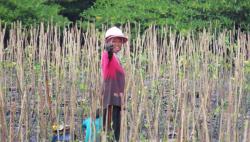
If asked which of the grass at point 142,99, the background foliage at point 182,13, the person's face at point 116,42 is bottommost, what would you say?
the grass at point 142,99

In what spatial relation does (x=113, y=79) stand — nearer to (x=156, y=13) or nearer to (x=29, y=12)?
(x=156, y=13)

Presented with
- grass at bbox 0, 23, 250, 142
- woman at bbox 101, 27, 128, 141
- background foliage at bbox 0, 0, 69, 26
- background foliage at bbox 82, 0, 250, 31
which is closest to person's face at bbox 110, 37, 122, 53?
woman at bbox 101, 27, 128, 141

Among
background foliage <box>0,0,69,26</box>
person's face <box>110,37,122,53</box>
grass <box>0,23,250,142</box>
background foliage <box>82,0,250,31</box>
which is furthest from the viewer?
background foliage <box>0,0,69,26</box>

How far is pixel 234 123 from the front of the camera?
273 cm

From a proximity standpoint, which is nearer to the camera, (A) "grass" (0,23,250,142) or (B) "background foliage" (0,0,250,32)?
(A) "grass" (0,23,250,142)

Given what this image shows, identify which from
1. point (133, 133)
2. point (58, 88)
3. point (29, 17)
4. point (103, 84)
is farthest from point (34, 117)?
point (29, 17)

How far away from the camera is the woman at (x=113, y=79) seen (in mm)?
3572

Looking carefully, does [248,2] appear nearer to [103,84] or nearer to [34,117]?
[34,117]

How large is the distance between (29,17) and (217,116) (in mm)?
5056

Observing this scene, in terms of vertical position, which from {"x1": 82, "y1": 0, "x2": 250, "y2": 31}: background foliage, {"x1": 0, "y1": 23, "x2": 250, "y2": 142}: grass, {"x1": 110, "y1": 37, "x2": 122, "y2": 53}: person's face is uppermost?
{"x1": 82, "y1": 0, "x2": 250, "y2": 31}: background foliage

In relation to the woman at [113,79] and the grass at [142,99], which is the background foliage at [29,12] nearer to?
the grass at [142,99]

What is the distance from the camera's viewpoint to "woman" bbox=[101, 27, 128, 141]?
3.57m

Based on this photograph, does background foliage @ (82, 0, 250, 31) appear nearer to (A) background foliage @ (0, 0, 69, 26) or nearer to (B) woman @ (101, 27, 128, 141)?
(A) background foliage @ (0, 0, 69, 26)

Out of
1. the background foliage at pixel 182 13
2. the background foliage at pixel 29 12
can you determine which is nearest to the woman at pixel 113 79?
the background foliage at pixel 182 13
